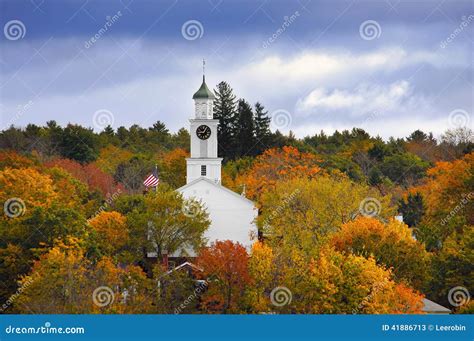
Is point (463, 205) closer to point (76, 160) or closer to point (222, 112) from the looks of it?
point (222, 112)

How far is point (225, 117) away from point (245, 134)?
12.3ft

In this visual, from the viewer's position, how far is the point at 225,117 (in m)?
125

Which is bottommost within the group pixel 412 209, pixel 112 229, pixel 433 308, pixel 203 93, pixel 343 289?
pixel 433 308

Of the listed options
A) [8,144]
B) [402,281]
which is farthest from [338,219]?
[8,144]

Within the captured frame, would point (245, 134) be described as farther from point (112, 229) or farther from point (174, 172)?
point (112, 229)

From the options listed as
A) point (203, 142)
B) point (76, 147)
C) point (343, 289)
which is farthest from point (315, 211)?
point (76, 147)

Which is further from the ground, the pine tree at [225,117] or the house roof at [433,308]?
the pine tree at [225,117]

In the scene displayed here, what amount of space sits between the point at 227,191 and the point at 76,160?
46.6 m

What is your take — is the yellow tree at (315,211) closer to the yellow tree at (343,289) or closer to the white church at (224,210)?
the white church at (224,210)

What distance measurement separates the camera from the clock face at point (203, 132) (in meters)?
89.8

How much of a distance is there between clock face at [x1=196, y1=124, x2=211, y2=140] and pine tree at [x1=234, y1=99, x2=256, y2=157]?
30731mm

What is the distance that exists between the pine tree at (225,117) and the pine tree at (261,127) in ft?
8.62

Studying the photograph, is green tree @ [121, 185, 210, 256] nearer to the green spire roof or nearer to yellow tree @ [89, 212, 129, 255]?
yellow tree @ [89, 212, 129, 255]

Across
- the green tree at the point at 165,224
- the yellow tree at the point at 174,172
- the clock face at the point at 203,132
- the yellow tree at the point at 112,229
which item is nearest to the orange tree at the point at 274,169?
the clock face at the point at 203,132
